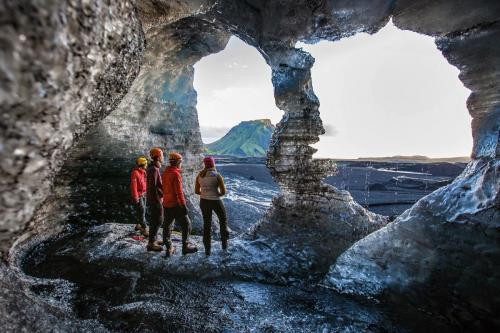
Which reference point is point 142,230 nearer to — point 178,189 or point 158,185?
point 158,185

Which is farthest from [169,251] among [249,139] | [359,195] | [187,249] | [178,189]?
[249,139]

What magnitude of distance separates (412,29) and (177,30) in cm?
574

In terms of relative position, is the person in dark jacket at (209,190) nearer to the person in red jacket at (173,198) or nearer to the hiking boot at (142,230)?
the person in red jacket at (173,198)

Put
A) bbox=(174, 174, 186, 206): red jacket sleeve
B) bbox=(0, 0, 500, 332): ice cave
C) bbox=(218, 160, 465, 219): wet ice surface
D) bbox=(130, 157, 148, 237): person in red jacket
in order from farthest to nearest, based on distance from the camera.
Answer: bbox=(218, 160, 465, 219): wet ice surface
bbox=(130, 157, 148, 237): person in red jacket
bbox=(174, 174, 186, 206): red jacket sleeve
bbox=(0, 0, 500, 332): ice cave

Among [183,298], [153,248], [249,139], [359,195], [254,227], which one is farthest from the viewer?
[249,139]

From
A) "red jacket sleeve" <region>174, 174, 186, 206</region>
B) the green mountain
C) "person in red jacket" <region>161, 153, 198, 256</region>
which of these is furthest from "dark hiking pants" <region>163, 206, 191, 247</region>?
the green mountain

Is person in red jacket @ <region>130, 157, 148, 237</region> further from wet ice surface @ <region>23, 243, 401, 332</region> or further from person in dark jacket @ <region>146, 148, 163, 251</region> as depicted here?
wet ice surface @ <region>23, 243, 401, 332</region>

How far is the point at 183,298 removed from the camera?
3951mm

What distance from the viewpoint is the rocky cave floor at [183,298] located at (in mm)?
3393

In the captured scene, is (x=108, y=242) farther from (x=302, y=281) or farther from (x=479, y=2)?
(x=479, y=2)

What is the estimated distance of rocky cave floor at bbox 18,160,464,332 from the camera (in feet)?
11.1

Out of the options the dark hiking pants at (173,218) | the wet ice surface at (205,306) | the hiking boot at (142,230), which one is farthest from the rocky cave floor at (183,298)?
the hiking boot at (142,230)

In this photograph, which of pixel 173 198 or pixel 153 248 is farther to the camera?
pixel 153 248

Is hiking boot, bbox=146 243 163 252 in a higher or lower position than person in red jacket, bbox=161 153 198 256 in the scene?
lower
